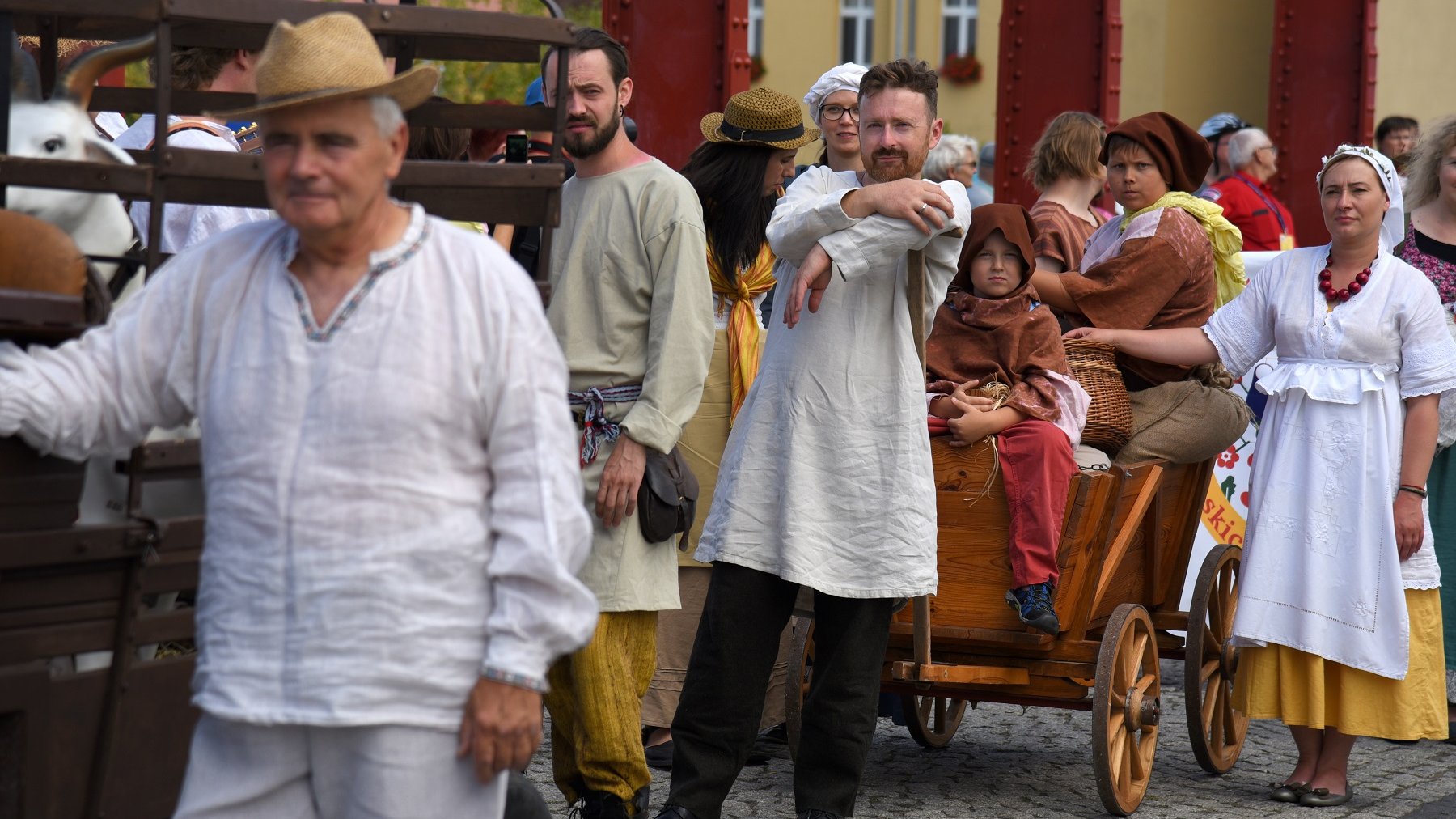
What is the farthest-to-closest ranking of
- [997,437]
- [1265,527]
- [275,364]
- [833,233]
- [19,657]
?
[1265,527] → [997,437] → [833,233] → [19,657] → [275,364]

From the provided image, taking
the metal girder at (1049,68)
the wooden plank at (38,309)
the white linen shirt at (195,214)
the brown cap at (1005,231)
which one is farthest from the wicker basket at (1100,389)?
the metal girder at (1049,68)

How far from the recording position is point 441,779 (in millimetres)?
2623

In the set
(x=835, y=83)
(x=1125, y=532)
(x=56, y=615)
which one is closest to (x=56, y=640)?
(x=56, y=615)

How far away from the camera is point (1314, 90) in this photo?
14562mm

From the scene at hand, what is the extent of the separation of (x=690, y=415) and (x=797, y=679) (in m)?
1.08

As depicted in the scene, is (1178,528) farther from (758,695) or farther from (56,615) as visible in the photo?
(56,615)

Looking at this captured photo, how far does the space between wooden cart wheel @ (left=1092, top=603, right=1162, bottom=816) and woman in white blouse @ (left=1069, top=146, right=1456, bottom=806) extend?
353 millimetres

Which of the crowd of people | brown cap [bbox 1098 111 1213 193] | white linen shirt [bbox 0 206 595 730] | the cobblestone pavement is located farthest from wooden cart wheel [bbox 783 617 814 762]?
white linen shirt [bbox 0 206 595 730]

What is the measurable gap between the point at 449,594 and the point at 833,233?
2.10 meters

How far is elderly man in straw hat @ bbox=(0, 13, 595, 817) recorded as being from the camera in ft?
8.39

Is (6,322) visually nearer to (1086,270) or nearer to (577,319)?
(577,319)

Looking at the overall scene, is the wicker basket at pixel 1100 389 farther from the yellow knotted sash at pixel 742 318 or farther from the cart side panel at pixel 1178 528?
the yellow knotted sash at pixel 742 318

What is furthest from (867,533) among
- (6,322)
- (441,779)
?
(6,322)

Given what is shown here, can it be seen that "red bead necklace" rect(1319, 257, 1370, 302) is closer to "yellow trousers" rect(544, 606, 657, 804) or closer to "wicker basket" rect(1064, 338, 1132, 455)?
"wicker basket" rect(1064, 338, 1132, 455)
